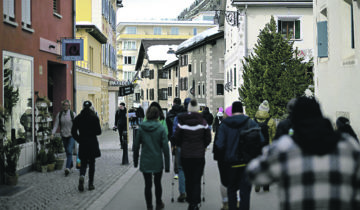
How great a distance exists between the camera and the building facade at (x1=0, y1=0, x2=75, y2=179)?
12109 millimetres

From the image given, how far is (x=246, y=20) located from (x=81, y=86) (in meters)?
10.5

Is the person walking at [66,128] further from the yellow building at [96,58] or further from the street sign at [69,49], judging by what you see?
the yellow building at [96,58]

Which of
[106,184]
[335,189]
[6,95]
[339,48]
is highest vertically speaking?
[339,48]

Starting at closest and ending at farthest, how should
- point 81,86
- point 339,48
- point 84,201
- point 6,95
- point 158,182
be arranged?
point 158,182 → point 84,201 → point 6,95 → point 339,48 → point 81,86

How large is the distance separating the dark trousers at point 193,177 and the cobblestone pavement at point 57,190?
190 centimetres

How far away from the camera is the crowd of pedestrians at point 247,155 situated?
3.57 metres

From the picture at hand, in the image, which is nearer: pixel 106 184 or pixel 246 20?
pixel 106 184

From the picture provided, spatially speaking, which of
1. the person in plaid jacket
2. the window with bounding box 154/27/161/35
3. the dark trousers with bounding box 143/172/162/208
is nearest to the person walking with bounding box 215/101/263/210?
the dark trousers with bounding box 143/172/162/208

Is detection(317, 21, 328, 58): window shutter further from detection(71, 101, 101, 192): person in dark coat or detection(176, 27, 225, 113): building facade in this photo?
detection(176, 27, 225, 113): building facade

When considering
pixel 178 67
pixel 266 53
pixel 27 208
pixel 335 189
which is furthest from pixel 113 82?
pixel 335 189

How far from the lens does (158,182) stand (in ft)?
26.8

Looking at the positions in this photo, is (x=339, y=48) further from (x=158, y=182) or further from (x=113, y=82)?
(x=113, y=82)

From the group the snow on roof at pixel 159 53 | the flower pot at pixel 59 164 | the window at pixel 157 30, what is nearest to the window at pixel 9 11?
the flower pot at pixel 59 164

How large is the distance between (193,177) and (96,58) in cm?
2501
